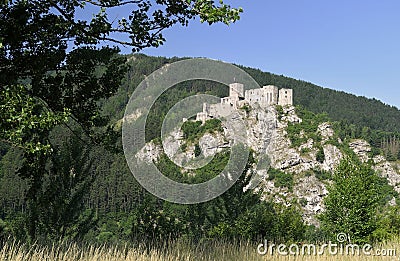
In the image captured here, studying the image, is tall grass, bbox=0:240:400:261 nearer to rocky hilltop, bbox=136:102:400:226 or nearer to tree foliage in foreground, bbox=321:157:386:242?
tree foliage in foreground, bbox=321:157:386:242

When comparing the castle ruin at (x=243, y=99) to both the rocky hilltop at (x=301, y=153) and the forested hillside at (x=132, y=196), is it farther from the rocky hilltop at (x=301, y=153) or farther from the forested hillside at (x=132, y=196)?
the forested hillside at (x=132, y=196)

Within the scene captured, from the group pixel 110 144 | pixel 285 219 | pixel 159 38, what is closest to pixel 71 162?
pixel 285 219

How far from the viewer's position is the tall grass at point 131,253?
5.14 m

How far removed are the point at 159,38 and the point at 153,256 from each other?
110 inches

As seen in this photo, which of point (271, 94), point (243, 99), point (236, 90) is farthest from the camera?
point (271, 94)

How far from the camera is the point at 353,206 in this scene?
12.6 metres

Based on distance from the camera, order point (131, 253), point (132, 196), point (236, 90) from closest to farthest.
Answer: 1. point (131, 253)
2. point (132, 196)
3. point (236, 90)

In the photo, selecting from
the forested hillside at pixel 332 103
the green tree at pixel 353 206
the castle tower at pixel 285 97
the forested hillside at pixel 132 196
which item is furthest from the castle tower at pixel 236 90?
the green tree at pixel 353 206

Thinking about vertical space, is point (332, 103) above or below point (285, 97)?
above

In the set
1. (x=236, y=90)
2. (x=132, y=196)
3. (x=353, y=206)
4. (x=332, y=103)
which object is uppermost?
(x=332, y=103)

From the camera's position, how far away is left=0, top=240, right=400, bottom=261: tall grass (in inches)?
203

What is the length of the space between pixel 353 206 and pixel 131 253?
341 inches

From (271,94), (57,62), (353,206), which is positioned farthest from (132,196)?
(57,62)

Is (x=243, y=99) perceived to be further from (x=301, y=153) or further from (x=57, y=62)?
(x=57, y=62)
